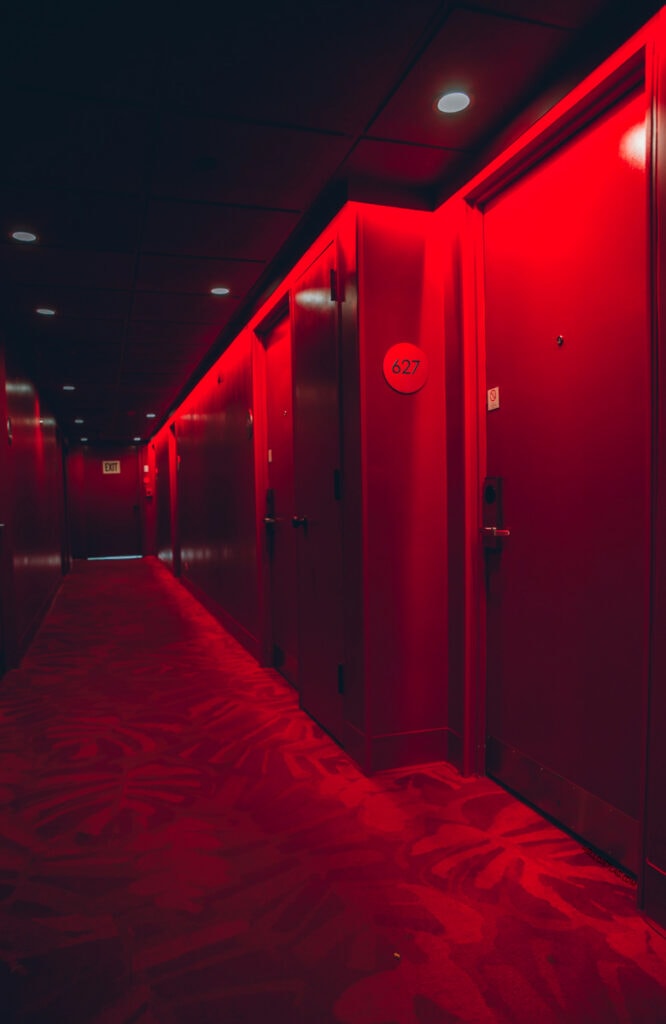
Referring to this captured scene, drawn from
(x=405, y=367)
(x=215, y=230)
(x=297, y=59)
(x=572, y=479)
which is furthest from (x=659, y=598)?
(x=215, y=230)

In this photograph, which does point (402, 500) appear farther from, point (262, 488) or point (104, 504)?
point (104, 504)

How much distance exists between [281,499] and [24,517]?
2877 millimetres

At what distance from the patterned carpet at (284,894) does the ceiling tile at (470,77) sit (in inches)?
110

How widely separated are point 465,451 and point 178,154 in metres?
1.79

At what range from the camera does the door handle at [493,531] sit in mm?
2895

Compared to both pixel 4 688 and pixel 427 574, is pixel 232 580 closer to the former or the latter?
pixel 4 688

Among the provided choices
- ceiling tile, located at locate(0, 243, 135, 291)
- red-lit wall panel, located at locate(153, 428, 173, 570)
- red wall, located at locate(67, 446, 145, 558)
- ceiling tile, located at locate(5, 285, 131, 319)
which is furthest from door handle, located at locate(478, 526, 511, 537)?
red wall, located at locate(67, 446, 145, 558)

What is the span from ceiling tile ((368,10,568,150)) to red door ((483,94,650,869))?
29cm

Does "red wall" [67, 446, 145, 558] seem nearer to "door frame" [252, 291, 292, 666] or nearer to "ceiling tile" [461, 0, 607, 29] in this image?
"door frame" [252, 291, 292, 666]

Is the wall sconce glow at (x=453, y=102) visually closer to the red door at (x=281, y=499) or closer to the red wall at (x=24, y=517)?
the red door at (x=281, y=499)

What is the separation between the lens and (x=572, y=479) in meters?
2.50

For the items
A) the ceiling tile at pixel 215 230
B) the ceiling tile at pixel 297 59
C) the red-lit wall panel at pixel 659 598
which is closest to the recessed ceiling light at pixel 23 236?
the ceiling tile at pixel 215 230

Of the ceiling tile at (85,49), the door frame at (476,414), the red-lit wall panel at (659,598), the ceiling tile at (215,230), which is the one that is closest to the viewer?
the red-lit wall panel at (659,598)

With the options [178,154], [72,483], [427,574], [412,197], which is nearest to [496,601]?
[427,574]
